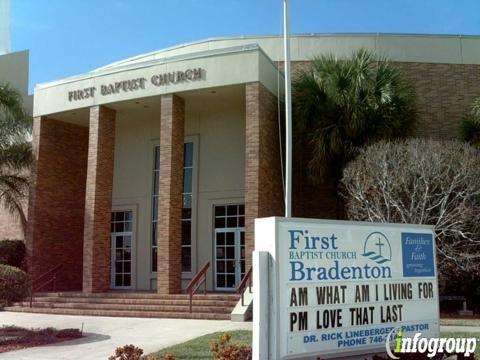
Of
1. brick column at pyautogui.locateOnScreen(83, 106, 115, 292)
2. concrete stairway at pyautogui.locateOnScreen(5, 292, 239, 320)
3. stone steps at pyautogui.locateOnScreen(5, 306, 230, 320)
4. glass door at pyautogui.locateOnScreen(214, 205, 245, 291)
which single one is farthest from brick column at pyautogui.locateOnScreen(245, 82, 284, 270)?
brick column at pyautogui.locateOnScreen(83, 106, 115, 292)

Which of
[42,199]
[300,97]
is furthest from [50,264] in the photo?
[300,97]

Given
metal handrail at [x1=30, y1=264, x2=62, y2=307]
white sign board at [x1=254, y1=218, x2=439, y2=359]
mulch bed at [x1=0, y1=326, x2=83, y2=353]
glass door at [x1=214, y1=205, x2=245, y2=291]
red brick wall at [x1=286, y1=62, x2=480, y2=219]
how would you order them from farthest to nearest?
red brick wall at [x1=286, y1=62, x2=480, y2=219], glass door at [x1=214, y1=205, x2=245, y2=291], metal handrail at [x1=30, y1=264, x2=62, y2=307], mulch bed at [x1=0, y1=326, x2=83, y2=353], white sign board at [x1=254, y1=218, x2=439, y2=359]

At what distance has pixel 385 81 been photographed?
19.7 m

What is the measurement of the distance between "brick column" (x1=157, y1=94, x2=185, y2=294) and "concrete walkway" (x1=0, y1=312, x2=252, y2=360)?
258 cm

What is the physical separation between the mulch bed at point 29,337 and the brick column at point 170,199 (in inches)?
209

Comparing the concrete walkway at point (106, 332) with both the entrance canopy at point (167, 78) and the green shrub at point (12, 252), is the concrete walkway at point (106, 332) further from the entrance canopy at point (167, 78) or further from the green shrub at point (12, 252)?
the entrance canopy at point (167, 78)

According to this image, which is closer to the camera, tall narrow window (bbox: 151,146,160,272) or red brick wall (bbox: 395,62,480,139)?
red brick wall (bbox: 395,62,480,139)

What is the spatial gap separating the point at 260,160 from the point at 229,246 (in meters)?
4.96

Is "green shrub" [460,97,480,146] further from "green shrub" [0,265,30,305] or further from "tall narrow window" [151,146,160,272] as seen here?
"green shrub" [0,265,30,305]

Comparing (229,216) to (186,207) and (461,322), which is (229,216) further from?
(461,322)

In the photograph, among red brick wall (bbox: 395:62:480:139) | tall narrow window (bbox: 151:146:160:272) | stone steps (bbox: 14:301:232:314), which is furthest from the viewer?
tall narrow window (bbox: 151:146:160:272)

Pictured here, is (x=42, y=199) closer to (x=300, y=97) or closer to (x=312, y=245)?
(x=300, y=97)

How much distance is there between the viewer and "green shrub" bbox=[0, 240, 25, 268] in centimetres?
2133

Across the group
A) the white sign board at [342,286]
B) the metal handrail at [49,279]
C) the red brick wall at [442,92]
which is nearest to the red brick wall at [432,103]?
the red brick wall at [442,92]
